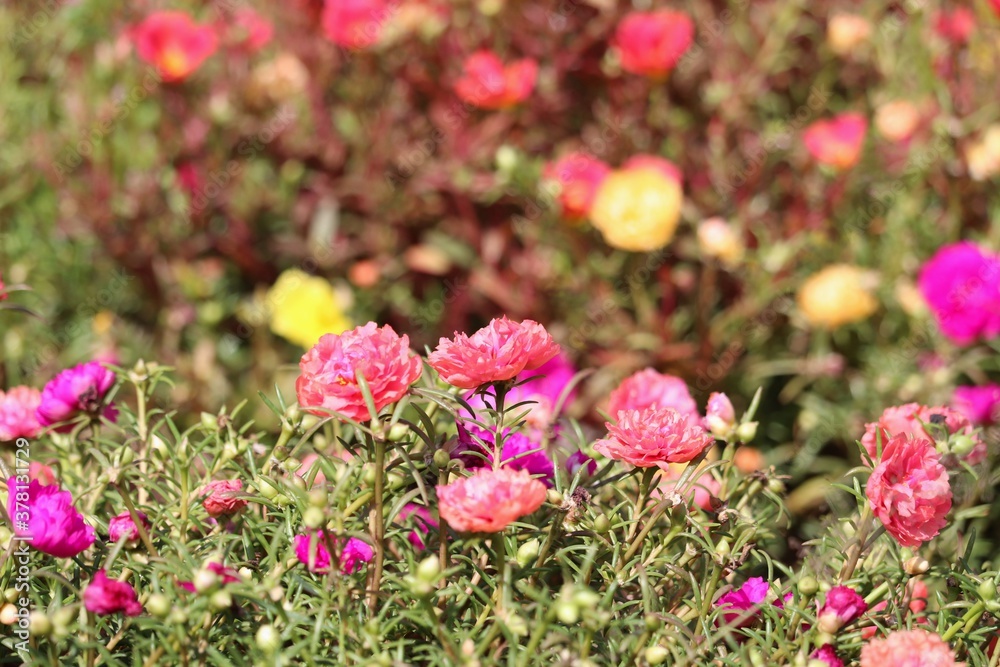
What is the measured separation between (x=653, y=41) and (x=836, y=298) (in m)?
0.57

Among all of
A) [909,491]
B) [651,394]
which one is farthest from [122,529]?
[909,491]

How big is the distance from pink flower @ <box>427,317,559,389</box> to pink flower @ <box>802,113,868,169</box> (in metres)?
1.27

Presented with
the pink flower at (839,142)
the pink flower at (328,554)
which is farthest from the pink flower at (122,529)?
the pink flower at (839,142)

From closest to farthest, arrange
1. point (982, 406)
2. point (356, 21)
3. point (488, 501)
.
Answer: point (488, 501), point (982, 406), point (356, 21)

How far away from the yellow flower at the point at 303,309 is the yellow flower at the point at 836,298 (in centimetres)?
86

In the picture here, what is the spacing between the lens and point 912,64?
208 cm

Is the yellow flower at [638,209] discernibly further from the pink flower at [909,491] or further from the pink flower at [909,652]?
the pink flower at [909,652]

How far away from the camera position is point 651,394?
103 cm

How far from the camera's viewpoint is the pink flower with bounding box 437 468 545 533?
0.67 m

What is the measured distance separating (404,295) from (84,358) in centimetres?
64

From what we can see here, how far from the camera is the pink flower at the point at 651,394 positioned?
1.01m

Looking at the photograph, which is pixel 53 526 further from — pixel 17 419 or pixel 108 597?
pixel 17 419

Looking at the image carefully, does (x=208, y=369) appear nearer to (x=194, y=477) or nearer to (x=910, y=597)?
(x=194, y=477)

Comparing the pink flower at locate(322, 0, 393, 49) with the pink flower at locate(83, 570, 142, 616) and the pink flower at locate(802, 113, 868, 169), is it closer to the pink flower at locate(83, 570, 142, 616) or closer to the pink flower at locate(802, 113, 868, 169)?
the pink flower at locate(802, 113, 868, 169)
